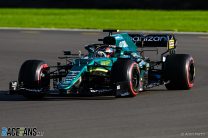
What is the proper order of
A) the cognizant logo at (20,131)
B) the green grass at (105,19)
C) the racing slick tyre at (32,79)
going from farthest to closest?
the green grass at (105,19) < the racing slick tyre at (32,79) < the cognizant logo at (20,131)

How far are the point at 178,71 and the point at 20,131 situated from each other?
16.8ft

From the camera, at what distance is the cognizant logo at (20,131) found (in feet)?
32.7

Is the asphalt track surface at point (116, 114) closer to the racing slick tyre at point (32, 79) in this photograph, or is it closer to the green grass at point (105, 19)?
the racing slick tyre at point (32, 79)

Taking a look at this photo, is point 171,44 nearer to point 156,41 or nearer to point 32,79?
point 156,41

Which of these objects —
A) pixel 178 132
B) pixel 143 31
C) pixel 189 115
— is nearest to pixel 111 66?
pixel 189 115

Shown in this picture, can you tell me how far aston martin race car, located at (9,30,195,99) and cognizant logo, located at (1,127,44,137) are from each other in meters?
2.77

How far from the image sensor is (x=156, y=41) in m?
15.7

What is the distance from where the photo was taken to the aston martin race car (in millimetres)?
13265

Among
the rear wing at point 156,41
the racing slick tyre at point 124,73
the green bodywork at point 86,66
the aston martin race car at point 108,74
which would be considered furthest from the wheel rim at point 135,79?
the rear wing at point 156,41

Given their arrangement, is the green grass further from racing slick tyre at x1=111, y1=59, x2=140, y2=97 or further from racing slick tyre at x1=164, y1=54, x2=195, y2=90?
racing slick tyre at x1=111, y1=59, x2=140, y2=97

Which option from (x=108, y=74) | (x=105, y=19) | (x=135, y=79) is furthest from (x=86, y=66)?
(x=105, y=19)

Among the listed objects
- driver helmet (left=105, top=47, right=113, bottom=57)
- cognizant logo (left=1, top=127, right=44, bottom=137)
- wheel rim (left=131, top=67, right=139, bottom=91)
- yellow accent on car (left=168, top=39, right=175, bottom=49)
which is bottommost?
cognizant logo (left=1, top=127, right=44, bottom=137)
